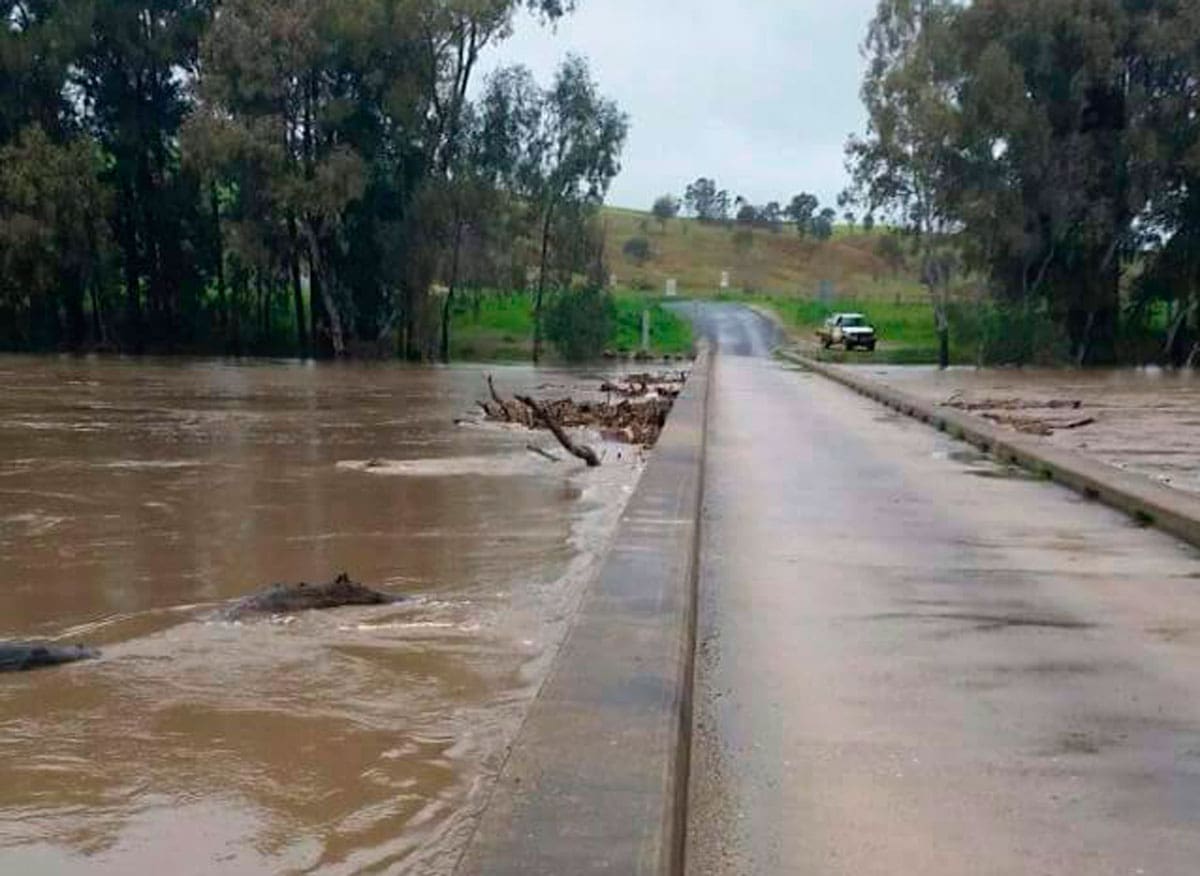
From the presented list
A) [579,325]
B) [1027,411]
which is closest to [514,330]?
[579,325]

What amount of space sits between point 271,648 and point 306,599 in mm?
804

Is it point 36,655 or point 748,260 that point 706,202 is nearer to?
point 748,260

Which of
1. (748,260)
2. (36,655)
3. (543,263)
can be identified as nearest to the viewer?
(36,655)

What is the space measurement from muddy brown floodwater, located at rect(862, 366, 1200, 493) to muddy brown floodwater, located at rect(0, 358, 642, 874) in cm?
599

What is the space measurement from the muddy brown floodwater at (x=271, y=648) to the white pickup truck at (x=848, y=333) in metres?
46.5

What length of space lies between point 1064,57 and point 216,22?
2755 cm

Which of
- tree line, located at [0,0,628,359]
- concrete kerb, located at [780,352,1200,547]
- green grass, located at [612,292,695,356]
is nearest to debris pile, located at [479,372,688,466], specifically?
concrete kerb, located at [780,352,1200,547]

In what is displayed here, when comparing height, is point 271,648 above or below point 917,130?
below

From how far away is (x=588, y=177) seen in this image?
171ft

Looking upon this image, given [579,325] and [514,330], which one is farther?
[514,330]

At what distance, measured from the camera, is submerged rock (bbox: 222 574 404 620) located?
6.99 meters

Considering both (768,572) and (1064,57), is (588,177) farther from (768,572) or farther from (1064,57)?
(768,572)

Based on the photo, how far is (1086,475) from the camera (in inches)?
496

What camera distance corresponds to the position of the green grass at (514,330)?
55.5 metres
